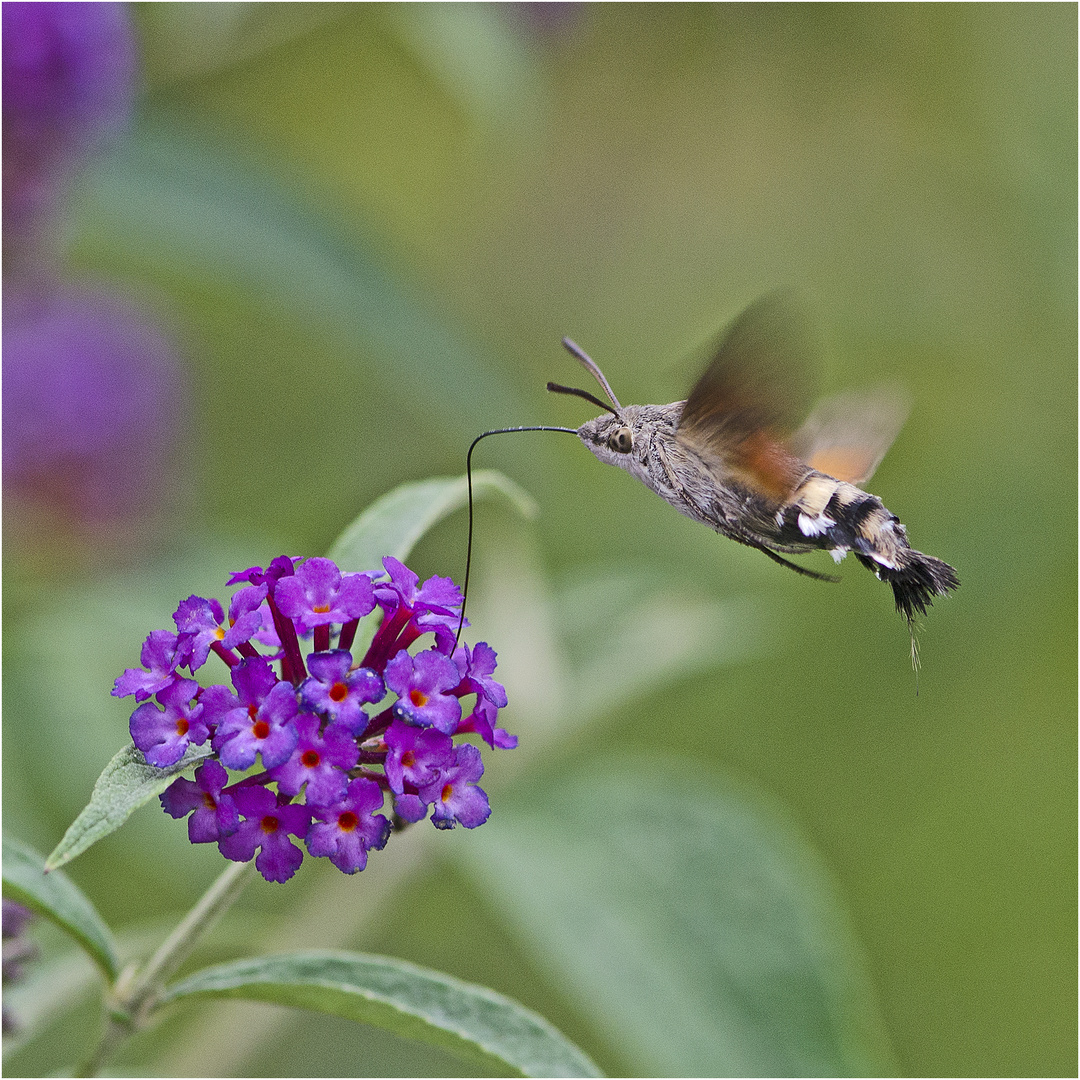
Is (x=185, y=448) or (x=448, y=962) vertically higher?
(x=185, y=448)

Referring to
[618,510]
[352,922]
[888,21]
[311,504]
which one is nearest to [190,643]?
[352,922]

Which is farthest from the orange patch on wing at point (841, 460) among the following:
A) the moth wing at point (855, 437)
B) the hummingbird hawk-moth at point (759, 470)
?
the hummingbird hawk-moth at point (759, 470)

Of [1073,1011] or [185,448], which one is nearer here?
[185,448]

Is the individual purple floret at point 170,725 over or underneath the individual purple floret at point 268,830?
over

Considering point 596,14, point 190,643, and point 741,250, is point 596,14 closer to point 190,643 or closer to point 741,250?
point 741,250

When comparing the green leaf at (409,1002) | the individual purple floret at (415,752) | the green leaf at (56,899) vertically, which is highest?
the individual purple floret at (415,752)

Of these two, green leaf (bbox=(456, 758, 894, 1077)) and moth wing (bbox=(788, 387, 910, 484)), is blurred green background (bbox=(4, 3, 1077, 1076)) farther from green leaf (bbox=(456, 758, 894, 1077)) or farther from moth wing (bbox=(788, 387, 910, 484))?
moth wing (bbox=(788, 387, 910, 484))

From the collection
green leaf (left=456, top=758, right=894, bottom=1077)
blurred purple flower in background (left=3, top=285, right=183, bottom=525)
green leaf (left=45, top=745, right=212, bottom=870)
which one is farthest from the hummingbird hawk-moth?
blurred purple flower in background (left=3, top=285, right=183, bottom=525)

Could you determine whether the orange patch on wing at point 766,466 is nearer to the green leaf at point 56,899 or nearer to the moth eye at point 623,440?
the moth eye at point 623,440
